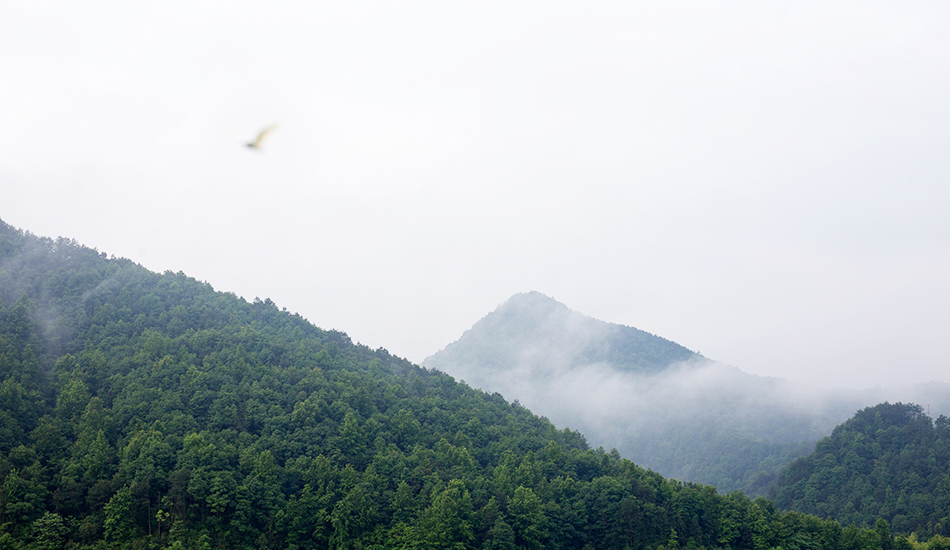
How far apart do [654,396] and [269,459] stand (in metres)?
126

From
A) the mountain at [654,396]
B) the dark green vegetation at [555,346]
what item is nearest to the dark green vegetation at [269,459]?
the mountain at [654,396]

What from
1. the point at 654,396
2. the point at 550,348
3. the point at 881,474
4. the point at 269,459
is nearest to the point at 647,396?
the point at 654,396

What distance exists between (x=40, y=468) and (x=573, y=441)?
44.0m

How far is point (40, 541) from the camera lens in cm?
4112

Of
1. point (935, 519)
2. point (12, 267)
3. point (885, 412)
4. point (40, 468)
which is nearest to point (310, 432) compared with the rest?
point (40, 468)

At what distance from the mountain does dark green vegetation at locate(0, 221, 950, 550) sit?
45.4 m

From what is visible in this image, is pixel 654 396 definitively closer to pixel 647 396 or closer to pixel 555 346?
pixel 647 396

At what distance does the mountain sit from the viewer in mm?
121312

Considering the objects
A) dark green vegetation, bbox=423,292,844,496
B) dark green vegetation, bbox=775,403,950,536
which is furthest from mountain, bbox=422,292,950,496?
dark green vegetation, bbox=775,403,950,536

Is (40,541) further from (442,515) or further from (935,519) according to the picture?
(935,519)

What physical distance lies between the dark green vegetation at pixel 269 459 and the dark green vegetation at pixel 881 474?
48.0ft

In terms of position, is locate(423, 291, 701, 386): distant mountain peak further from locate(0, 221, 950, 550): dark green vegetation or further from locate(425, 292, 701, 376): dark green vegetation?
locate(0, 221, 950, 550): dark green vegetation

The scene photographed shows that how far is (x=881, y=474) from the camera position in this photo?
7444cm

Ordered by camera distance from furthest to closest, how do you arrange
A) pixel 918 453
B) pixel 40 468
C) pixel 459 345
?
pixel 459 345 < pixel 918 453 < pixel 40 468
